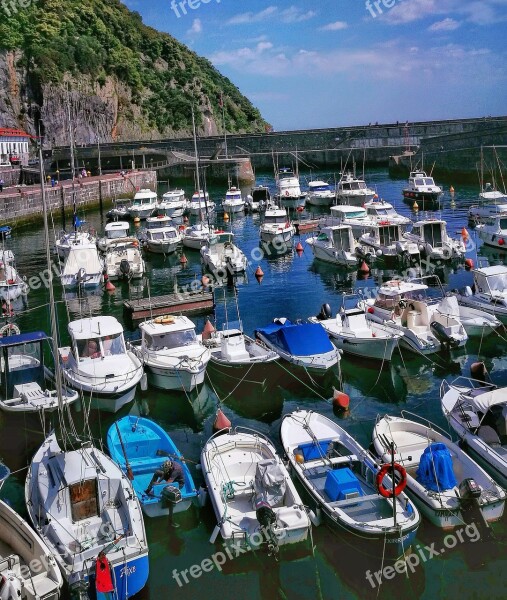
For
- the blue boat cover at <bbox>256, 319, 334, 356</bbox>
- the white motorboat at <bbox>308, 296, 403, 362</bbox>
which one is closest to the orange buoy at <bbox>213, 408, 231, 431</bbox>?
the blue boat cover at <bbox>256, 319, 334, 356</bbox>

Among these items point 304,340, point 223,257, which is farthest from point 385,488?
point 223,257

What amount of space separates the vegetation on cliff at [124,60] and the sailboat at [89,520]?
332 ft

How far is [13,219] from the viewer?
57188 mm

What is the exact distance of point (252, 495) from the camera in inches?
597

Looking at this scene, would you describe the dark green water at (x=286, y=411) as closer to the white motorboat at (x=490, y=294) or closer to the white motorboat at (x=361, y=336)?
the white motorboat at (x=361, y=336)

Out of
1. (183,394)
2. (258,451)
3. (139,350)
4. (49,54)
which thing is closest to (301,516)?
(258,451)

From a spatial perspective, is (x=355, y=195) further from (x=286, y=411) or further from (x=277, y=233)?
(x=286, y=411)

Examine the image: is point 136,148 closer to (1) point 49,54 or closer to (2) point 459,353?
(1) point 49,54

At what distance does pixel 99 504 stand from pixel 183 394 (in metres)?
8.03

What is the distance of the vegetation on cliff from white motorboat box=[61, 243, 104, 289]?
258ft

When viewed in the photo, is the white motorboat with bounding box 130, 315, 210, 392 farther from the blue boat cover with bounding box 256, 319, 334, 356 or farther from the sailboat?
the sailboat

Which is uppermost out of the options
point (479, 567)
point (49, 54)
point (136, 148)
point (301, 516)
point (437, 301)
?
point (49, 54)

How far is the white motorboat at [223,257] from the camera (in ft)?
124

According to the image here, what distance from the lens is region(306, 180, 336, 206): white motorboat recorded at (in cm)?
6512
